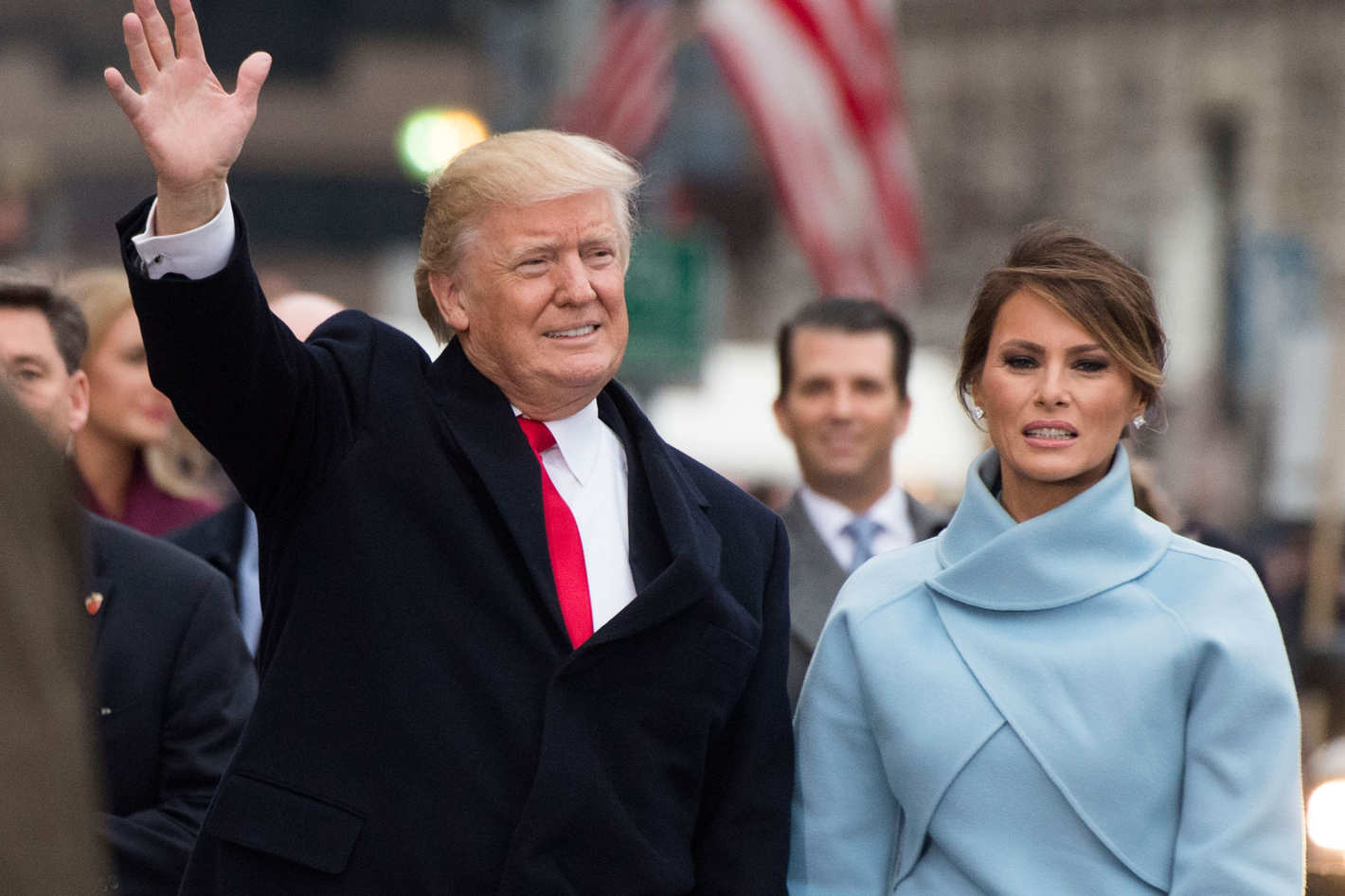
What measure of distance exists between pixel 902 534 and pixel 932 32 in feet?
118

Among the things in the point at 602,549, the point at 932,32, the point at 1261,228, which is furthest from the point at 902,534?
the point at 932,32

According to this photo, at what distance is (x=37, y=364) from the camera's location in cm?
437

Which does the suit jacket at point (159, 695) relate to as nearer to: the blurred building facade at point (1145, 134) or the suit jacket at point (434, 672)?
the suit jacket at point (434, 672)

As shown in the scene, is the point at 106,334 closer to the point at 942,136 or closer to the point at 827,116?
the point at 827,116

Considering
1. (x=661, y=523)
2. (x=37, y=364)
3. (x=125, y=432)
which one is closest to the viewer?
(x=661, y=523)

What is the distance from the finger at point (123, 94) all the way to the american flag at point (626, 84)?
303 inches

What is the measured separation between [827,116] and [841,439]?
7133 millimetres

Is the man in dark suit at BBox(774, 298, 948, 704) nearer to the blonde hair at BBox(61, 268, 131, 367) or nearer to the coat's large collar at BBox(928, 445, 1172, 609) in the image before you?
the coat's large collar at BBox(928, 445, 1172, 609)

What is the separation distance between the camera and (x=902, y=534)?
5574 mm

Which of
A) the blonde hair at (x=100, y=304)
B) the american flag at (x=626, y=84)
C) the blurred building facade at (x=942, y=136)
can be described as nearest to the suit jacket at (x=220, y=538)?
the blonde hair at (x=100, y=304)

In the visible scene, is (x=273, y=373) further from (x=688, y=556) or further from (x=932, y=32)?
(x=932, y=32)

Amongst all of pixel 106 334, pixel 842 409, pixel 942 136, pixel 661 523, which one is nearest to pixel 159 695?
pixel 661 523

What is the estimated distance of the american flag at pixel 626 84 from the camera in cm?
1102

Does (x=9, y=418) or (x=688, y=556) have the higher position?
(x=9, y=418)
